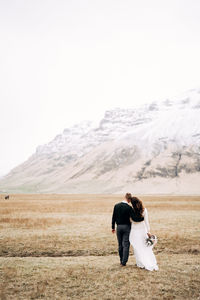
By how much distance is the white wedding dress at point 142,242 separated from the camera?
1055cm

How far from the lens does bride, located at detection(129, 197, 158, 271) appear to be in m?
10.5

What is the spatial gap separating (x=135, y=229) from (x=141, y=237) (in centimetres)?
37

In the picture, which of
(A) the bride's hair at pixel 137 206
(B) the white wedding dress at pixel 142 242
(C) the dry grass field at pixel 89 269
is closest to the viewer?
(C) the dry grass field at pixel 89 269

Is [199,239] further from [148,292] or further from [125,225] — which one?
[148,292]

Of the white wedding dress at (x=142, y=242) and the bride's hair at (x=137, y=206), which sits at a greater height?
the bride's hair at (x=137, y=206)

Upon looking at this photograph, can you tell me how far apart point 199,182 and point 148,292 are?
16325 cm

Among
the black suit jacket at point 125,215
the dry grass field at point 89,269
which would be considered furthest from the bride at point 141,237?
the dry grass field at point 89,269

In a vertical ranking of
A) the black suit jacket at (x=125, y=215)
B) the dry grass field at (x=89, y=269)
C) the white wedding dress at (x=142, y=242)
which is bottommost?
the dry grass field at (x=89, y=269)

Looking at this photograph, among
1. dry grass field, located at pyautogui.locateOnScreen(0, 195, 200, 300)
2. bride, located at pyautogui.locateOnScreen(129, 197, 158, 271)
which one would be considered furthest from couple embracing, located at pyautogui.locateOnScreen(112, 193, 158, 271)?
dry grass field, located at pyautogui.locateOnScreen(0, 195, 200, 300)

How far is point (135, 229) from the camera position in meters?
10.6

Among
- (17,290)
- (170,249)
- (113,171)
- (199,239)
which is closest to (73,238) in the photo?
(170,249)

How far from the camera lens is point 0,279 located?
9906 millimetres

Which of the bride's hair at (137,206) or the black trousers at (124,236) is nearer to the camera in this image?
the bride's hair at (137,206)

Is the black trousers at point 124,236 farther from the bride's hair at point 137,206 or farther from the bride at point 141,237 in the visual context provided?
the bride's hair at point 137,206
